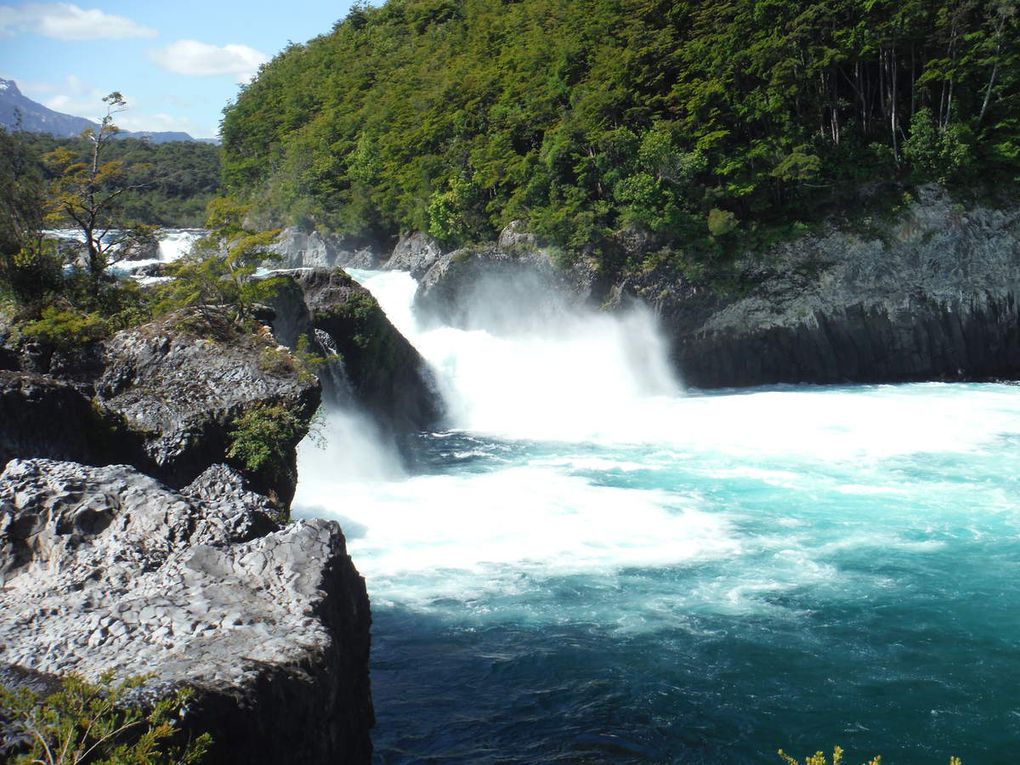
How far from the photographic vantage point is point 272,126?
57781 mm

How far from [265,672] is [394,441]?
53.8 ft

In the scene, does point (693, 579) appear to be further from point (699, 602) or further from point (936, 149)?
point (936, 149)

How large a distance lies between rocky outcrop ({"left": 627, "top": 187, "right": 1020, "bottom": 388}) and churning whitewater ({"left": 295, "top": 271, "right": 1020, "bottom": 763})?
3.56 m

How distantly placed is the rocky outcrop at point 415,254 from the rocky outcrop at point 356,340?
436 inches

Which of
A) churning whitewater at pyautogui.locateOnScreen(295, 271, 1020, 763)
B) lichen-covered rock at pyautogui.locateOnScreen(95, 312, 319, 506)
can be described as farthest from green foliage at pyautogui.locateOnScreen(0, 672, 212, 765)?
lichen-covered rock at pyautogui.locateOnScreen(95, 312, 319, 506)

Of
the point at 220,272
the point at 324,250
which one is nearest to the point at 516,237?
the point at 324,250

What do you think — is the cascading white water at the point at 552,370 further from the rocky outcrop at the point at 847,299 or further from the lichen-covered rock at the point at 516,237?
the lichen-covered rock at the point at 516,237

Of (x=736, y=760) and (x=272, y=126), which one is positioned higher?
(x=272, y=126)

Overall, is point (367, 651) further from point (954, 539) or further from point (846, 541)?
point (954, 539)

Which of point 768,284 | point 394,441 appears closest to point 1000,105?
point 768,284

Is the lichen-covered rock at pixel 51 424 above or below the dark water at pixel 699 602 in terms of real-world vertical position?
above

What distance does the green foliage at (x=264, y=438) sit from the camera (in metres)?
12.8

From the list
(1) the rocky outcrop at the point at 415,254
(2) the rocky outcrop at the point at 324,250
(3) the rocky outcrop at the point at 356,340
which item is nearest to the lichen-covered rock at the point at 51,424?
(3) the rocky outcrop at the point at 356,340

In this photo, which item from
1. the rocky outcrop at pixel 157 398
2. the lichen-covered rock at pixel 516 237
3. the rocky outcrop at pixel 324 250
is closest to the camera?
the rocky outcrop at pixel 157 398
